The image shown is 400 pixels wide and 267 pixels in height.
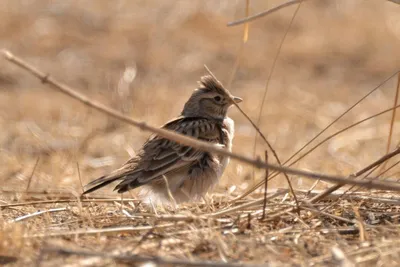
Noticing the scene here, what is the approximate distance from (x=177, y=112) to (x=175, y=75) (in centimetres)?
257

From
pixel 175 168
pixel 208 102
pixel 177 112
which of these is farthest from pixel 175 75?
pixel 175 168

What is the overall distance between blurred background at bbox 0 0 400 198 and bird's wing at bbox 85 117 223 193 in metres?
1.07

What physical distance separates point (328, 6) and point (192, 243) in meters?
13.7

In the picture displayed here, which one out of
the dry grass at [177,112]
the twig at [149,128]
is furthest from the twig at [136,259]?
the twig at [149,128]

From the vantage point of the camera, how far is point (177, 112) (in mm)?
11242

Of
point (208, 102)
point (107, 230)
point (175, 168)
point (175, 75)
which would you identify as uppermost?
point (175, 75)

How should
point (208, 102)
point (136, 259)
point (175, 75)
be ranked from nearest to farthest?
point (136, 259)
point (208, 102)
point (175, 75)

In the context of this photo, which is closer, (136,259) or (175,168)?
(136,259)

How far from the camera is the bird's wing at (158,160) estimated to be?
596cm

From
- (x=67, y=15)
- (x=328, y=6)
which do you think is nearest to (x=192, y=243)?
(x=67, y=15)

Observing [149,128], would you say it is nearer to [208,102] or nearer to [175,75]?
[208,102]

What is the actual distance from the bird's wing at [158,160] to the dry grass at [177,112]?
19 cm

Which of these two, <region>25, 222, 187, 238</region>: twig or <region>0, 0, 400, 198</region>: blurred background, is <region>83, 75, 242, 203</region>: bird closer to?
<region>0, 0, 400, 198</region>: blurred background

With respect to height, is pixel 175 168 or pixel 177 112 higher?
pixel 177 112
